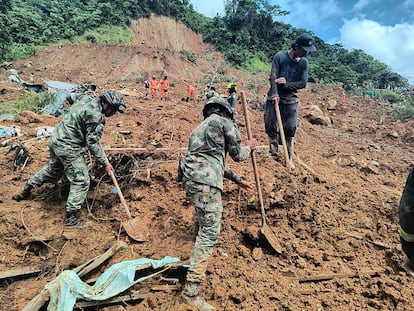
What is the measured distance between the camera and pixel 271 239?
11.5 feet

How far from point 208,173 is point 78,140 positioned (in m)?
2.06

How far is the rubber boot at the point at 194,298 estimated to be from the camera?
8.96ft

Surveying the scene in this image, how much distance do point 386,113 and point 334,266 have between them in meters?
13.9

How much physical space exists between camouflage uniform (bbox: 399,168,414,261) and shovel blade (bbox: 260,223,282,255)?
1790 mm

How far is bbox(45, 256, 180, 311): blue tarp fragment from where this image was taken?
2.60 metres

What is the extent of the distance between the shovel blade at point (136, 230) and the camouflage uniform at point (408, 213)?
2878 mm

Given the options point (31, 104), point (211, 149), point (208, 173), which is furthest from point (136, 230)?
point (31, 104)

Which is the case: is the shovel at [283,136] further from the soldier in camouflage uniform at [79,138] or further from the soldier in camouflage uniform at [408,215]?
the soldier in camouflage uniform at [408,215]

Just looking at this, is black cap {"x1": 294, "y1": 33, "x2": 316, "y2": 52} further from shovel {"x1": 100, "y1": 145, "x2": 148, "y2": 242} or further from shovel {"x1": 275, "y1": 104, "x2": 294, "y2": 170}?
shovel {"x1": 100, "y1": 145, "x2": 148, "y2": 242}

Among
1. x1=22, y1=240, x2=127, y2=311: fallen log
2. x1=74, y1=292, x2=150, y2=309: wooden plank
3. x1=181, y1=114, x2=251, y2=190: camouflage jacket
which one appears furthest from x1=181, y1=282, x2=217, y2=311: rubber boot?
x1=22, y1=240, x2=127, y2=311: fallen log

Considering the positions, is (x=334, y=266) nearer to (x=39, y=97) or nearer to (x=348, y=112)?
(x=39, y=97)

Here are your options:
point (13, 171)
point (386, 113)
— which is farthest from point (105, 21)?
point (13, 171)

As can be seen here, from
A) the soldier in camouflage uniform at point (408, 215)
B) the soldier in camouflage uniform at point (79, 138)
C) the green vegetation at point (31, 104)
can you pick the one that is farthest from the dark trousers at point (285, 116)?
the green vegetation at point (31, 104)

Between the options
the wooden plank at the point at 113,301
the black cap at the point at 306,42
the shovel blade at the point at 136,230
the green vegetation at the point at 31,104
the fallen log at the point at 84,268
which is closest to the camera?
the fallen log at the point at 84,268
